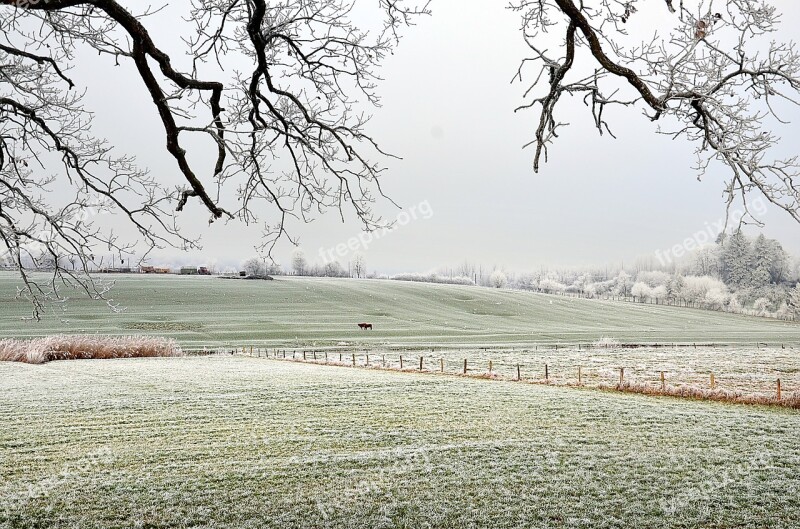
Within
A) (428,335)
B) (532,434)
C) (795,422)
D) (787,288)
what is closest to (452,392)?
(532,434)

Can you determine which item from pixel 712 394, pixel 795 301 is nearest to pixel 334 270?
pixel 795 301

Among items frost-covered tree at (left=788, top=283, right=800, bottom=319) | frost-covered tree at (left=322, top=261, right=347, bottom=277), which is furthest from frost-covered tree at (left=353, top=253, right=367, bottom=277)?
frost-covered tree at (left=788, top=283, right=800, bottom=319)

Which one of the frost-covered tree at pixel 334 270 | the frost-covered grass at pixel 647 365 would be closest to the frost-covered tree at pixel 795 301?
the frost-covered grass at pixel 647 365

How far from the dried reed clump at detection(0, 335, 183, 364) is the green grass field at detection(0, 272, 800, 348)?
968 centimetres

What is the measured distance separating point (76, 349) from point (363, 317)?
37.9 m

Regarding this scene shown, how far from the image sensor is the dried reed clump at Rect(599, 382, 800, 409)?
17859 mm

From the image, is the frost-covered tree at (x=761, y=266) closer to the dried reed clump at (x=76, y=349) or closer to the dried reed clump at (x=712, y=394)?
the dried reed clump at (x=712, y=394)

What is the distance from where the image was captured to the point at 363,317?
2653 inches

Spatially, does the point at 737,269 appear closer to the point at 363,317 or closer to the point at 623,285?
the point at 623,285

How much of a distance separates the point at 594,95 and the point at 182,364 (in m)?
24.5

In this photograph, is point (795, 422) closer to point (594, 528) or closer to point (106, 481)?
point (594, 528)

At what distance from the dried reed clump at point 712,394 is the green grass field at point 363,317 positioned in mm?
26676

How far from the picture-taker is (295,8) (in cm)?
790

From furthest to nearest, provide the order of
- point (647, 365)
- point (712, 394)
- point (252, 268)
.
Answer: point (252, 268)
point (647, 365)
point (712, 394)
